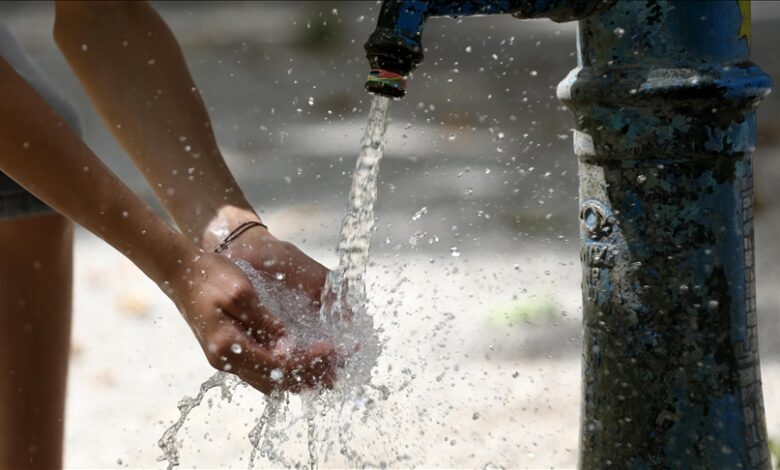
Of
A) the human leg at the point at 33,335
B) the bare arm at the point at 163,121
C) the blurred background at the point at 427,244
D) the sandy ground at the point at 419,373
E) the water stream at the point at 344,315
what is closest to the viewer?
the water stream at the point at 344,315

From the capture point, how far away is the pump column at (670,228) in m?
1.38

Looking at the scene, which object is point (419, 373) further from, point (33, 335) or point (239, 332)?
point (239, 332)

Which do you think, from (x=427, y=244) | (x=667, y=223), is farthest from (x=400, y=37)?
(x=427, y=244)

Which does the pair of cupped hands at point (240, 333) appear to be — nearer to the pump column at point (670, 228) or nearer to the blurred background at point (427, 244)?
the pump column at point (670, 228)

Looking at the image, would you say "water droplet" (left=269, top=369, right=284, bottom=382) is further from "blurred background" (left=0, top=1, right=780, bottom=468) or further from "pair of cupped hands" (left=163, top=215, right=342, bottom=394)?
"blurred background" (left=0, top=1, right=780, bottom=468)

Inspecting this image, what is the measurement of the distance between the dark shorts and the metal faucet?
808mm

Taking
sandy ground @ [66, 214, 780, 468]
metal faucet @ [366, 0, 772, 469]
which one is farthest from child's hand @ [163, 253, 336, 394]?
sandy ground @ [66, 214, 780, 468]

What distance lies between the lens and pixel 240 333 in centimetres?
146

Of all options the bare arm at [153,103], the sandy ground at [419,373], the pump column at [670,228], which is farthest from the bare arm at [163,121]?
the sandy ground at [419,373]

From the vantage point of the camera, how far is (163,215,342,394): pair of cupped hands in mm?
1449

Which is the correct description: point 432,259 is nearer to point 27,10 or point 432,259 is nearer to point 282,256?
point 282,256

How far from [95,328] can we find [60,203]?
1629mm

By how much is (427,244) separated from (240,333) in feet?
6.28

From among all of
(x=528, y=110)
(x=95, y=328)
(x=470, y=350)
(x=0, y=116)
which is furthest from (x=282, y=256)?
(x=528, y=110)
